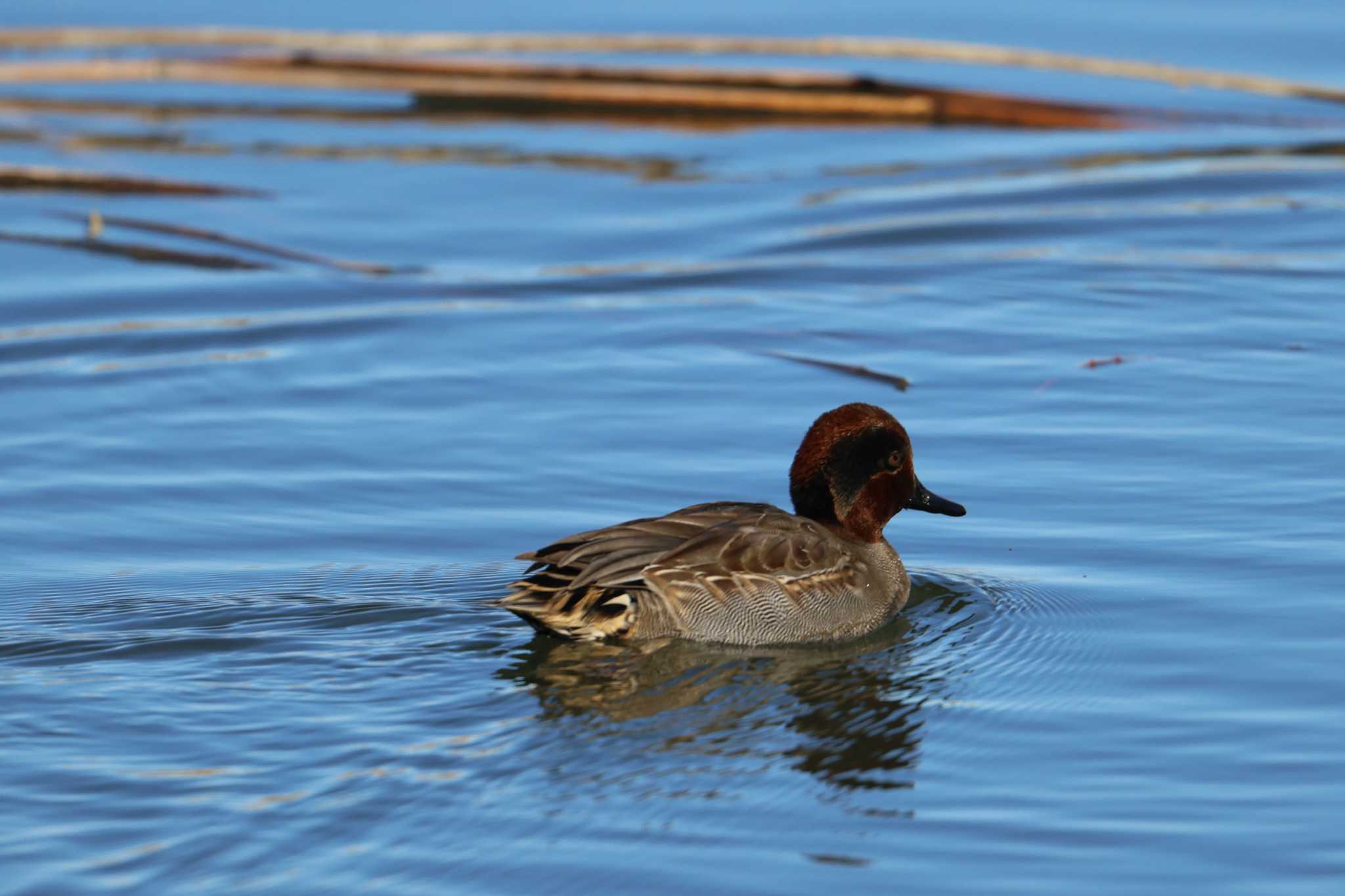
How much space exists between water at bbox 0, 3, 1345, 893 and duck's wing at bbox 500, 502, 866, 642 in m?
0.16

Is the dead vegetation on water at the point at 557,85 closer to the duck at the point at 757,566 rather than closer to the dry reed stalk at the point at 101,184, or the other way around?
the dry reed stalk at the point at 101,184

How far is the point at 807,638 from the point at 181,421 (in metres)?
4.71

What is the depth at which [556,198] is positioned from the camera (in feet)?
53.1

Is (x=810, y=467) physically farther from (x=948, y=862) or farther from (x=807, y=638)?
(x=948, y=862)

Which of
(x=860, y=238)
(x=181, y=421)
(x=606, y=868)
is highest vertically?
(x=860, y=238)

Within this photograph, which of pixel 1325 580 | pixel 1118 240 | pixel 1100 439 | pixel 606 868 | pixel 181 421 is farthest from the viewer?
pixel 1118 240

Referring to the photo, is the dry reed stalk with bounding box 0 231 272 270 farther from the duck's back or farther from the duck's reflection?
the duck's reflection

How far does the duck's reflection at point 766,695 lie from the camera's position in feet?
22.5

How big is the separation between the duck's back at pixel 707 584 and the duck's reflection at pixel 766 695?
0.27 ft

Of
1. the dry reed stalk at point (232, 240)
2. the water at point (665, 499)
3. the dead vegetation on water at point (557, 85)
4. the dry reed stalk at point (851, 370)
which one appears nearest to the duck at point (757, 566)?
the water at point (665, 499)

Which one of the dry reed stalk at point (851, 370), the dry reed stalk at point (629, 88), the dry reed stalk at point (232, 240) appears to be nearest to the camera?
the dry reed stalk at point (851, 370)

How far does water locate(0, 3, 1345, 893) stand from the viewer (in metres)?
6.19

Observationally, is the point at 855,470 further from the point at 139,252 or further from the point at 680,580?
the point at 139,252

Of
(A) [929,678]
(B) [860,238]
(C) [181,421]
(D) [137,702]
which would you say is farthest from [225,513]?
(B) [860,238]
